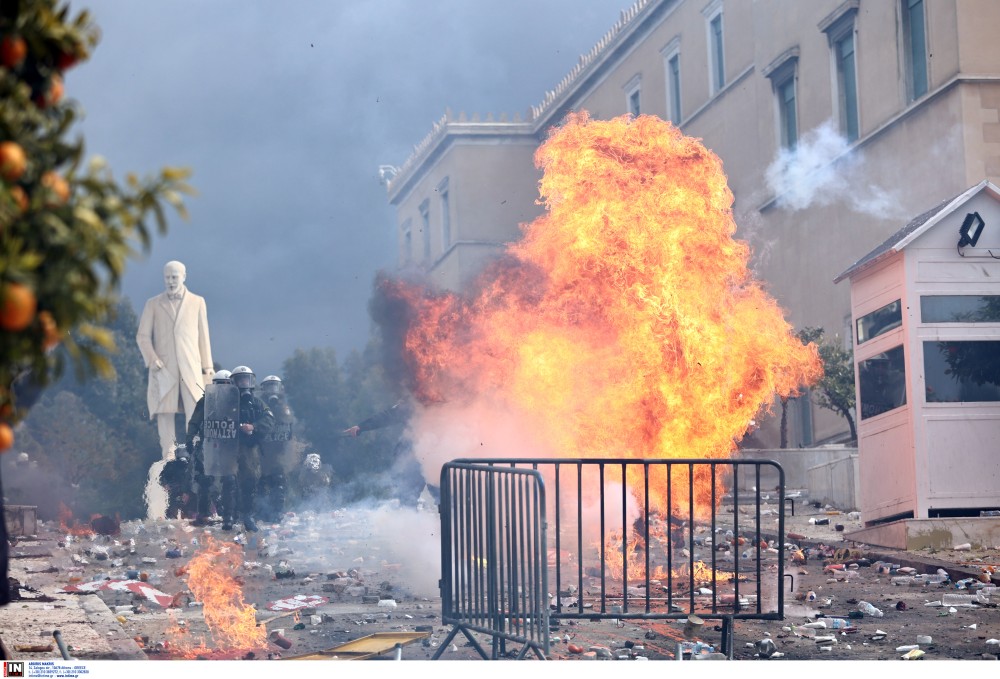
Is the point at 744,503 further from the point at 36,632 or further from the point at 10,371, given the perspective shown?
the point at 10,371

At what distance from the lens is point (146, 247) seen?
2.94 metres

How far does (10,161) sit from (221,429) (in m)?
10.7

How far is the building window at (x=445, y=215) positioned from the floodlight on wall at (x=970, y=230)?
5.26 m

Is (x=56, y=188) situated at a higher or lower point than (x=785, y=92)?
lower

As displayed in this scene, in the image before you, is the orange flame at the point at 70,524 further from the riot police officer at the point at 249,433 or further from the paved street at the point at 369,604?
the riot police officer at the point at 249,433

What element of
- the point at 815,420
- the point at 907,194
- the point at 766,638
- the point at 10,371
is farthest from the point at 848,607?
the point at 815,420

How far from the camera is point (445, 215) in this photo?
13914mm

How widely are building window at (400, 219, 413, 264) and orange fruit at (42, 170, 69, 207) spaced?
10172 mm

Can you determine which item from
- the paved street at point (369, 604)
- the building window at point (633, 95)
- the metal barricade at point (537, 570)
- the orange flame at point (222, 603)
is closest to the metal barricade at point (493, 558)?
the metal barricade at point (537, 570)

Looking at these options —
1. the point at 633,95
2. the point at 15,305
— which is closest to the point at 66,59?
the point at 15,305

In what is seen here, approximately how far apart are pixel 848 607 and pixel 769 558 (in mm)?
2589

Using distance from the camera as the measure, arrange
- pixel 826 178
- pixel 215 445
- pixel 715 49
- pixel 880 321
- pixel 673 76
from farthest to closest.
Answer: pixel 673 76
pixel 715 49
pixel 826 178
pixel 215 445
pixel 880 321

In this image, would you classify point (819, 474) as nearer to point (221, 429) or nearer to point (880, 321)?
point (880, 321)

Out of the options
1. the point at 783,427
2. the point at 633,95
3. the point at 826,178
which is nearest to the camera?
the point at 783,427
